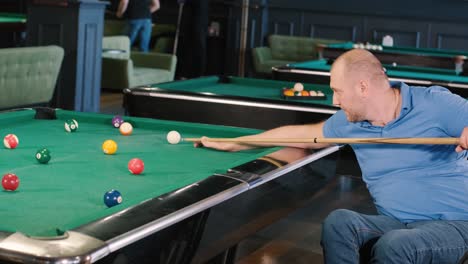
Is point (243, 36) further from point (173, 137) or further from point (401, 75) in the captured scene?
point (173, 137)

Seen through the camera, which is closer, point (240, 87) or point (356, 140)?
point (356, 140)

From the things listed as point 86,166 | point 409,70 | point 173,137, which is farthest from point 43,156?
point 409,70

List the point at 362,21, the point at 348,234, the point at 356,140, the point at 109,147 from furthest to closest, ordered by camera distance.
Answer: the point at 362,21, the point at 109,147, the point at 356,140, the point at 348,234

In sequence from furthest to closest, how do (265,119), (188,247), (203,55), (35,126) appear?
(203,55) → (265,119) → (35,126) → (188,247)

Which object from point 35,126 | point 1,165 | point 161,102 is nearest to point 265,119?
point 161,102

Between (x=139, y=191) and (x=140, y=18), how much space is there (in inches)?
307

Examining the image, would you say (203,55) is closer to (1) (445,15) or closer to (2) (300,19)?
(2) (300,19)

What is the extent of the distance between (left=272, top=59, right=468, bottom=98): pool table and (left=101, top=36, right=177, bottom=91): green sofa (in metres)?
2.30

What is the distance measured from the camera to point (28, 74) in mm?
5922

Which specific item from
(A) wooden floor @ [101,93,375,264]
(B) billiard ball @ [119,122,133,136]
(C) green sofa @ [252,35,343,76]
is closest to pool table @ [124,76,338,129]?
(A) wooden floor @ [101,93,375,264]

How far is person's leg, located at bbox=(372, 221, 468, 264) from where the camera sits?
243 centimetres

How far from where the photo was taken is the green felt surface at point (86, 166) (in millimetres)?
2107

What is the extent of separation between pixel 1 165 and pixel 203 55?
8053mm

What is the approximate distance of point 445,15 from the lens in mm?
9922
